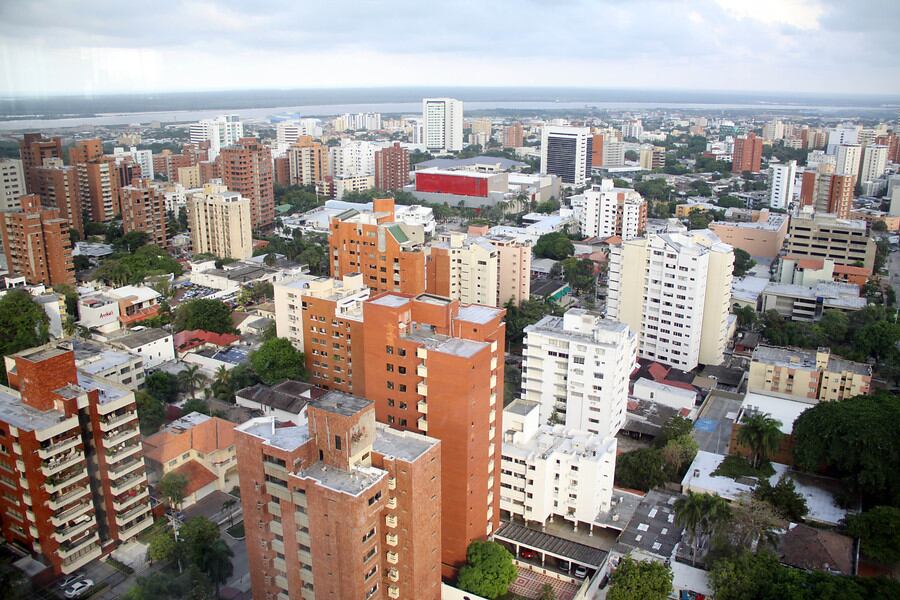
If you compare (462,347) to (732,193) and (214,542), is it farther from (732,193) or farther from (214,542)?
(732,193)

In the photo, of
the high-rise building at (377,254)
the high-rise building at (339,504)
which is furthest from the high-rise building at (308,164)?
the high-rise building at (339,504)

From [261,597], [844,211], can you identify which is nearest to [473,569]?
[261,597]

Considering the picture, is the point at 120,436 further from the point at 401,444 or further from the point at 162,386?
the point at 162,386

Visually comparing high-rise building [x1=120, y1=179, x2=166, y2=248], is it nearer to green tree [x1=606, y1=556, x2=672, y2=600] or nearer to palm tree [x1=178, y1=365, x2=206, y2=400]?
palm tree [x1=178, y1=365, x2=206, y2=400]

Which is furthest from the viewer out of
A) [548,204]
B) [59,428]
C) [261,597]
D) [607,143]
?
[607,143]

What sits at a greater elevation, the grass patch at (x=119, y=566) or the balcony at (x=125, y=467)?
the balcony at (x=125, y=467)

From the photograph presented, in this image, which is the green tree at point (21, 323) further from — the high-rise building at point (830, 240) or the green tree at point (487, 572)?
the high-rise building at point (830, 240)

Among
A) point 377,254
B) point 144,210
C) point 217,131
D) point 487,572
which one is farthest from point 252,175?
point 217,131
